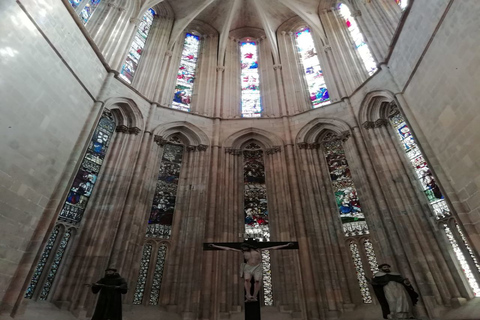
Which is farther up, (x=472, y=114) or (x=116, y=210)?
(x=472, y=114)

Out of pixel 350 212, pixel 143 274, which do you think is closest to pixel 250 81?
pixel 350 212

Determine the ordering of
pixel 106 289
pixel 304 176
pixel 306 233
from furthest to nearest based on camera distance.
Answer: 1. pixel 304 176
2. pixel 306 233
3. pixel 106 289

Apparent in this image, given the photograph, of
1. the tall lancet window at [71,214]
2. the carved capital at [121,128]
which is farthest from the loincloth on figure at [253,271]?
the carved capital at [121,128]

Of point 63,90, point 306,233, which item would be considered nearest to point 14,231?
point 63,90

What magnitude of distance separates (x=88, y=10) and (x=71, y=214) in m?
7.34

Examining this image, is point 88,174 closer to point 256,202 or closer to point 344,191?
point 256,202

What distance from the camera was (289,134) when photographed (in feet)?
38.0

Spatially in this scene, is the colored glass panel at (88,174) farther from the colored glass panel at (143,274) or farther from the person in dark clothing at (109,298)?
the person in dark clothing at (109,298)

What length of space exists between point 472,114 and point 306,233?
16.6 ft

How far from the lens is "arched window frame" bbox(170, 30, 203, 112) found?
42.2 ft

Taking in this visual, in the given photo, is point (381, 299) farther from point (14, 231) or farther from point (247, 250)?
point (14, 231)

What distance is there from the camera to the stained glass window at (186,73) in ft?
42.4

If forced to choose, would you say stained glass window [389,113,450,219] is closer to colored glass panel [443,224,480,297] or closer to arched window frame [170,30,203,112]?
colored glass panel [443,224,480,297]

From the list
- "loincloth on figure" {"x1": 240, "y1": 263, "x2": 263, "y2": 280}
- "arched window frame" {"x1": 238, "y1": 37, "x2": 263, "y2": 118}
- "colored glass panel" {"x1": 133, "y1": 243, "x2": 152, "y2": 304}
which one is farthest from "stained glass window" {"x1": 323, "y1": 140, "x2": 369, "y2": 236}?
"colored glass panel" {"x1": 133, "y1": 243, "x2": 152, "y2": 304}
